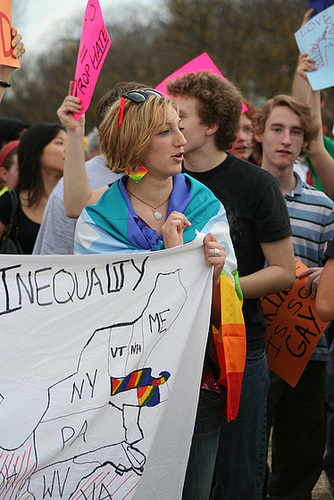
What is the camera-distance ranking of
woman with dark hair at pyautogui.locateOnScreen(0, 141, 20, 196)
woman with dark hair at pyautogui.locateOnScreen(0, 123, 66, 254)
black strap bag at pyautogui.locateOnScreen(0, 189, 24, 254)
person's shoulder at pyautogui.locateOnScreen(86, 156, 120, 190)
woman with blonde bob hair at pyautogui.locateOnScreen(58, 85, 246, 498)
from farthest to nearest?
woman with dark hair at pyautogui.locateOnScreen(0, 141, 20, 196), woman with dark hair at pyautogui.locateOnScreen(0, 123, 66, 254), black strap bag at pyautogui.locateOnScreen(0, 189, 24, 254), person's shoulder at pyautogui.locateOnScreen(86, 156, 120, 190), woman with blonde bob hair at pyautogui.locateOnScreen(58, 85, 246, 498)

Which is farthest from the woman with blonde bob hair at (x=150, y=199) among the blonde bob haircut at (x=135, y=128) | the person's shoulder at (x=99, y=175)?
the person's shoulder at (x=99, y=175)

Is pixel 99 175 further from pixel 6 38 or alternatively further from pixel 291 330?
pixel 291 330

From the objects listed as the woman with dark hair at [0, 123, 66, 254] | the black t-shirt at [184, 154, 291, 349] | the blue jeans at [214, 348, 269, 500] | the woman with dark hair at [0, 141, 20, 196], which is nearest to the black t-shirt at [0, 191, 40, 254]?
the woman with dark hair at [0, 123, 66, 254]

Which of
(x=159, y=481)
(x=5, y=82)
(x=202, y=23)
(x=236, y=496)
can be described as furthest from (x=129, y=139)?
(x=202, y=23)

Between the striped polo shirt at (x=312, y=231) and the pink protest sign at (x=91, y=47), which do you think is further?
the striped polo shirt at (x=312, y=231)

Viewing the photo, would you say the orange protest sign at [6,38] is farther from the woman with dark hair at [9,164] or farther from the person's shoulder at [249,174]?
the woman with dark hair at [9,164]

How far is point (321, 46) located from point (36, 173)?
1.88 meters

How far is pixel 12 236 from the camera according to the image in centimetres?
416

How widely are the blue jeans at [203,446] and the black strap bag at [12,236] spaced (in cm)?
185

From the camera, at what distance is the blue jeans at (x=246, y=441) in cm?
281

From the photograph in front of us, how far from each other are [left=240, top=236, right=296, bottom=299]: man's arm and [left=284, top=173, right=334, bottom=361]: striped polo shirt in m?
0.63

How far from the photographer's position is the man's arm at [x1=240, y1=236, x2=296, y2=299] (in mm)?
2781

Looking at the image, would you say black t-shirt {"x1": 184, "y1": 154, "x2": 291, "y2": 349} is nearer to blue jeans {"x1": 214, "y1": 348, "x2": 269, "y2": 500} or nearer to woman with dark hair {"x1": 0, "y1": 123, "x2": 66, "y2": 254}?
blue jeans {"x1": 214, "y1": 348, "x2": 269, "y2": 500}

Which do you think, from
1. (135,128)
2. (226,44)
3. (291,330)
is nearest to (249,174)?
(135,128)
